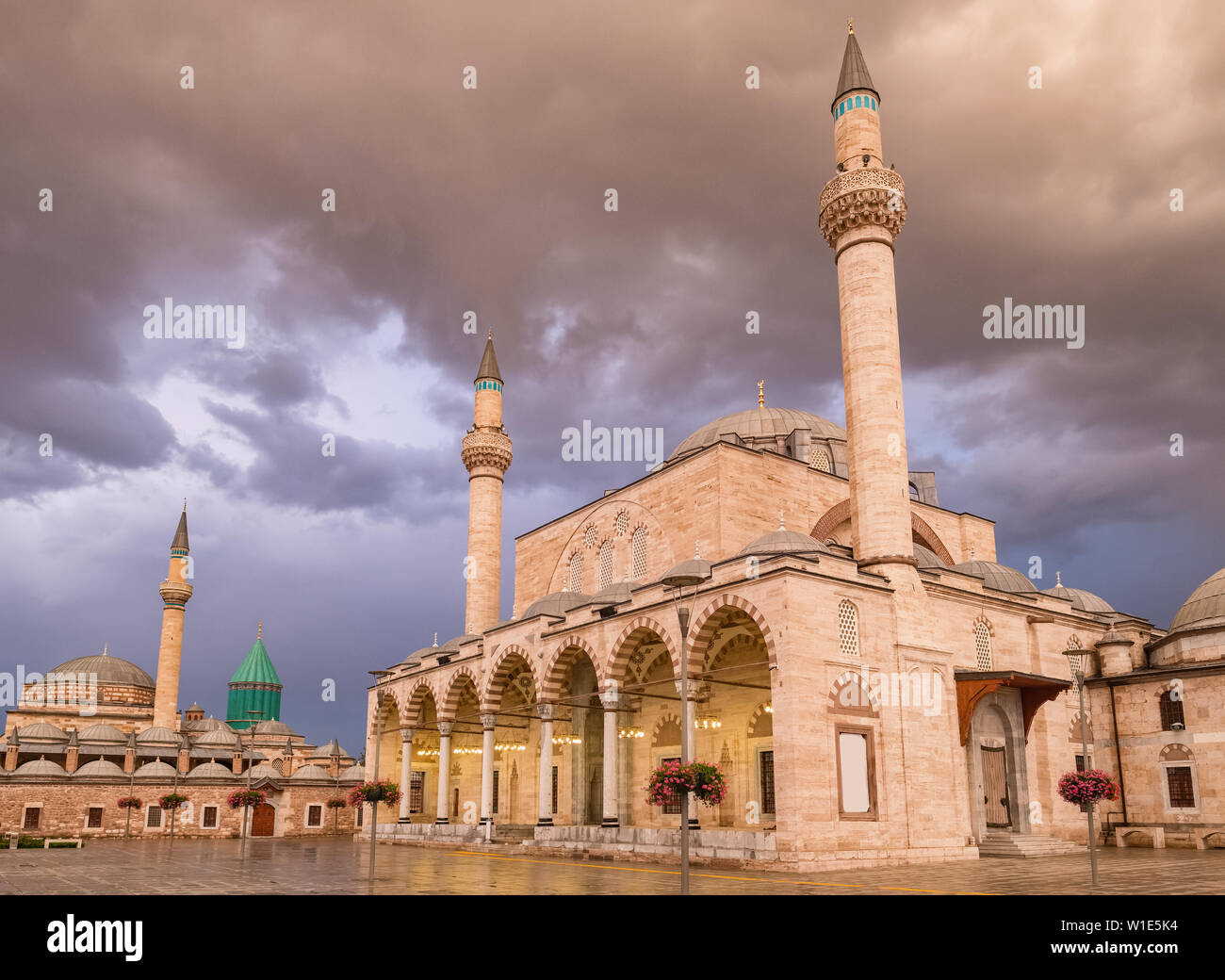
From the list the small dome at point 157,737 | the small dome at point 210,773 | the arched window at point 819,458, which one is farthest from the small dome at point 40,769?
the arched window at point 819,458

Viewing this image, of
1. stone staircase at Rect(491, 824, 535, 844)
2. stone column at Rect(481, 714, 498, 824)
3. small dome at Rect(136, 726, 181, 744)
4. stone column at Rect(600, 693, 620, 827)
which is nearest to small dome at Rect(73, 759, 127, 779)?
small dome at Rect(136, 726, 181, 744)

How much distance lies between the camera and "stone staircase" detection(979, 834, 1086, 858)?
2306 cm

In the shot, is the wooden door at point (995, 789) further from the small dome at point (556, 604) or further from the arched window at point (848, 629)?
the small dome at point (556, 604)

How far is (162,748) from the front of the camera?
47.5 m

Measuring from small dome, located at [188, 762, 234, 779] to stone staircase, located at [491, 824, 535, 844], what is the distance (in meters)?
16.0

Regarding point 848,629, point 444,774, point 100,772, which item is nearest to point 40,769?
point 100,772

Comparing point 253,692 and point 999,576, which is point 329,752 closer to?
point 253,692

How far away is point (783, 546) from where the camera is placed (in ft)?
74.9

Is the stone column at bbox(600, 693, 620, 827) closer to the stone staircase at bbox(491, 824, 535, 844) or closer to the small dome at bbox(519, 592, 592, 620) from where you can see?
the small dome at bbox(519, 592, 592, 620)
